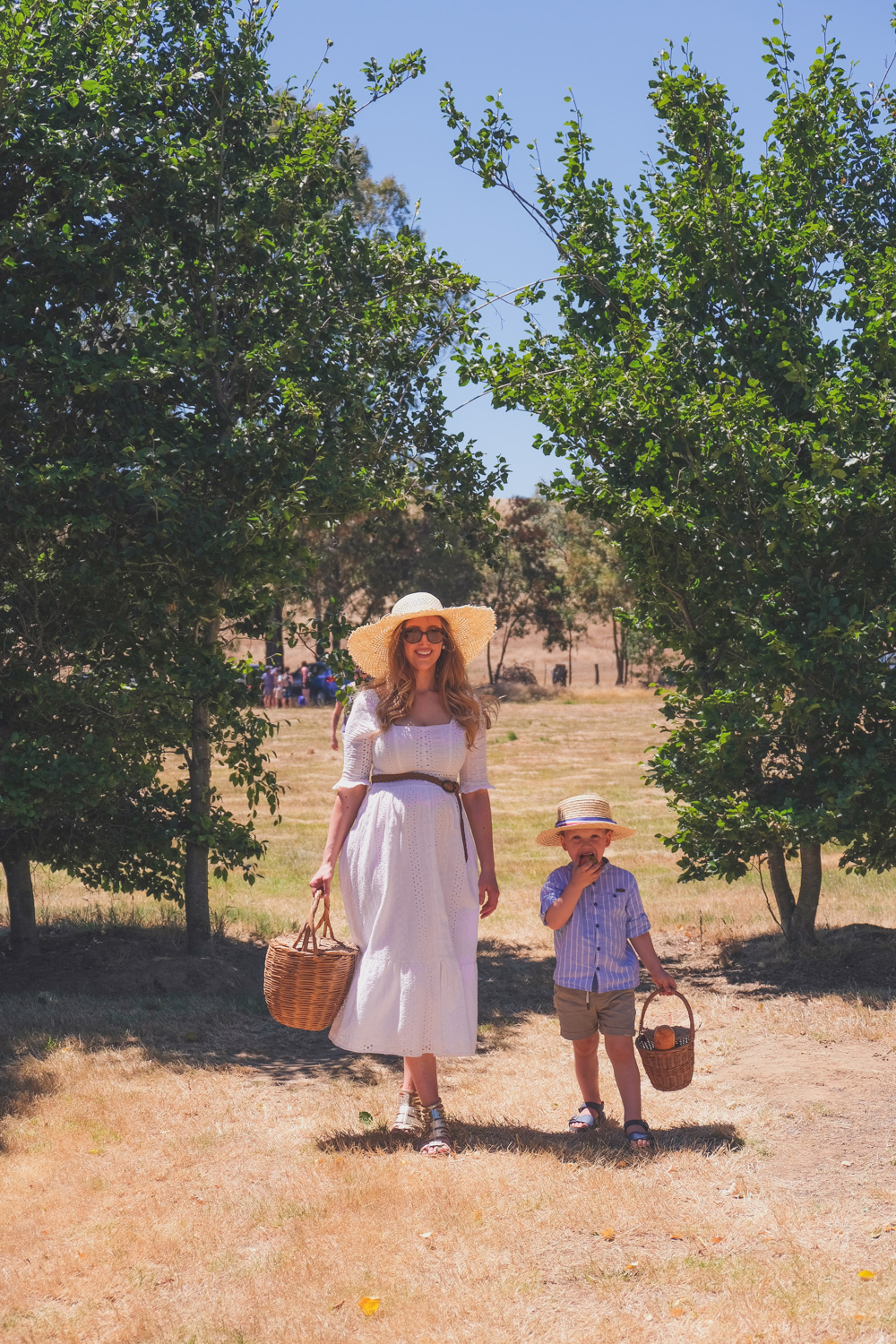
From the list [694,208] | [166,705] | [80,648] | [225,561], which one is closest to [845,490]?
[694,208]

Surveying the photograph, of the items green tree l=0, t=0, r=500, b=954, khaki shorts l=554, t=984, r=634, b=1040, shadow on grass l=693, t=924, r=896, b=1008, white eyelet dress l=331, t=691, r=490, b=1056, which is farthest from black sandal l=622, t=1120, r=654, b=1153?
green tree l=0, t=0, r=500, b=954

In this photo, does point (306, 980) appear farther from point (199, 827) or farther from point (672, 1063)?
point (199, 827)

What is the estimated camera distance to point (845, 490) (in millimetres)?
6875

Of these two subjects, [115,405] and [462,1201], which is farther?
[115,405]

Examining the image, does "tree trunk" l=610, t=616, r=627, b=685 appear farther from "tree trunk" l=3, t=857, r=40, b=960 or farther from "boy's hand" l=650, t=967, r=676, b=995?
"boy's hand" l=650, t=967, r=676, b=995

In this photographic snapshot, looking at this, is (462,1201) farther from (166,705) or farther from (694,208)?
(694,208)

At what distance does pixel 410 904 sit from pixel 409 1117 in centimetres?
90

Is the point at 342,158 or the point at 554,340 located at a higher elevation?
the point at 342,158

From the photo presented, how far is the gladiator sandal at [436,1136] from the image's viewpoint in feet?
15.4

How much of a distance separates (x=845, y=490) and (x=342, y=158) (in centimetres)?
401

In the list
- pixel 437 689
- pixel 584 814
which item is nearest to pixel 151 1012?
pixel 437 689

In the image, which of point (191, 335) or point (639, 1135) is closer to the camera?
point (639, 1135)

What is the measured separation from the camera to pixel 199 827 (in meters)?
7.74

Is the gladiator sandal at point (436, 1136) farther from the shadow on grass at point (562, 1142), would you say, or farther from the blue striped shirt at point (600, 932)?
the blue striped shirt at point (600, 932)
